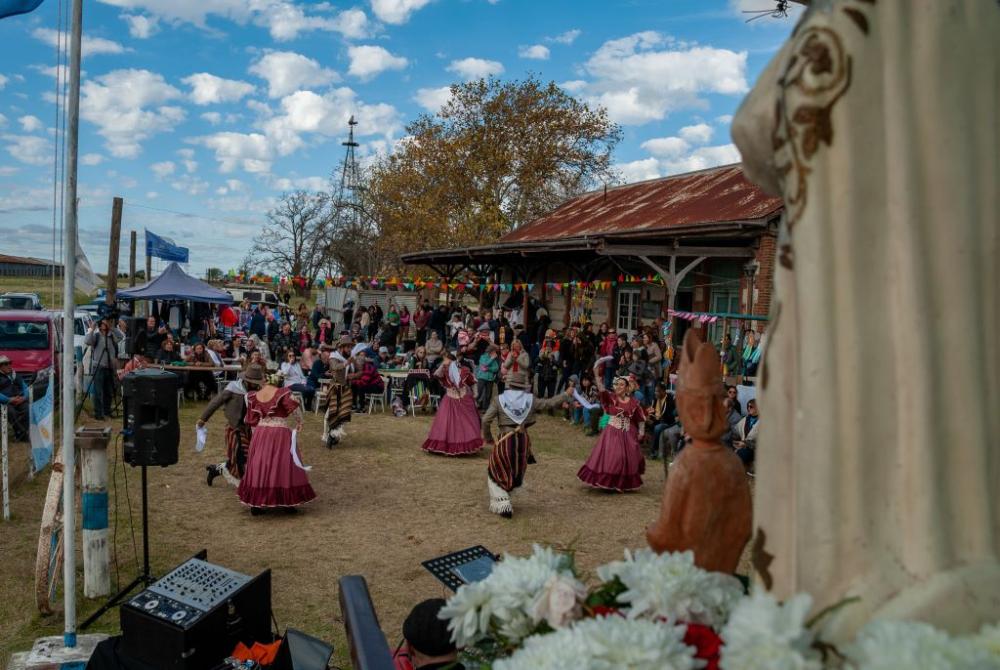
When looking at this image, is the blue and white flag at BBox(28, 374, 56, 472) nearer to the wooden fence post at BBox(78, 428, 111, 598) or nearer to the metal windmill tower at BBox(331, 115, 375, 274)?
the wooden fence post at BBox(78, 428, 111, 598)

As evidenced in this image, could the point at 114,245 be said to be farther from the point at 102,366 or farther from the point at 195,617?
the point at 195,617

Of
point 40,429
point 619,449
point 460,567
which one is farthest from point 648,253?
point 460,567

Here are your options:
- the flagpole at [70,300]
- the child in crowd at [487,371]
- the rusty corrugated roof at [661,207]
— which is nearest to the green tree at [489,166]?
the rusty corrugated roof at [661,207]

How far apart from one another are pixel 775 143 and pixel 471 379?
35.5 feet

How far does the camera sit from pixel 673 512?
2.15m

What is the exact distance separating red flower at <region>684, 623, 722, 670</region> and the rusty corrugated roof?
12.7 metres

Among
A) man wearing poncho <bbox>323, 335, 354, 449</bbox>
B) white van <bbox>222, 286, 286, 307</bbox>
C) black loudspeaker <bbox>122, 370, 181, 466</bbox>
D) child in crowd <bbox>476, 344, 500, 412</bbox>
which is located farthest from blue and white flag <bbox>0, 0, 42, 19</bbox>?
white van <bbox>222, 286, 286, 307</bbox>

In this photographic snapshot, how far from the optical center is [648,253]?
14.7 meters

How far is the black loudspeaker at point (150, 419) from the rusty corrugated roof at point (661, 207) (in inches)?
401

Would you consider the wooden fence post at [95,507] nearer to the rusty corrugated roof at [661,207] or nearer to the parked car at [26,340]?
the parked car at [26,340]

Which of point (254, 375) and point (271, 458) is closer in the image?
point (271, 458)

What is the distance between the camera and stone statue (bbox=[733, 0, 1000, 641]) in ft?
4.87

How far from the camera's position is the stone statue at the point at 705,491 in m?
2.11

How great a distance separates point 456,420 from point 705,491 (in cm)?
1025
